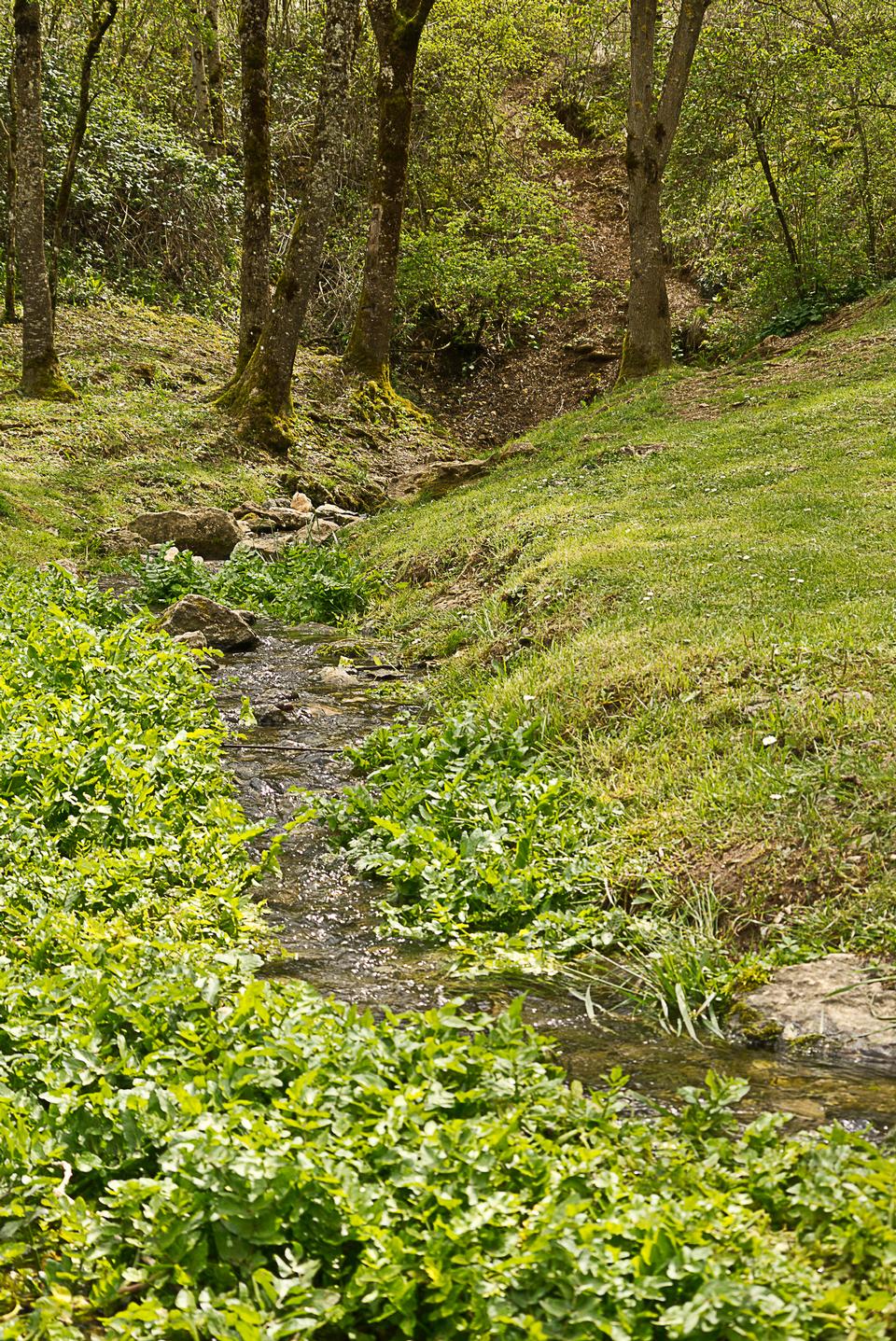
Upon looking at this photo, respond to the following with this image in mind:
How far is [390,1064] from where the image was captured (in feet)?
10.1

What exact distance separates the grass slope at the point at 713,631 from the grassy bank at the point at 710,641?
0.05 ft

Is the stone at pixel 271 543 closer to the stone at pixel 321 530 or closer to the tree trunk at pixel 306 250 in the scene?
the stone at pixel 321 530

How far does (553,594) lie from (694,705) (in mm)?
2656

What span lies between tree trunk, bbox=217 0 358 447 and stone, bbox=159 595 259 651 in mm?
7829

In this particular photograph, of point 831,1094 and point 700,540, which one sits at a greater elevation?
point 700,540

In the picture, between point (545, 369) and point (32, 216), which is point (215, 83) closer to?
point (545, 369)

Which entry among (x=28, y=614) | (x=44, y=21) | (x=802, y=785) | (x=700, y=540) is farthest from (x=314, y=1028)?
(x=44, y=21)

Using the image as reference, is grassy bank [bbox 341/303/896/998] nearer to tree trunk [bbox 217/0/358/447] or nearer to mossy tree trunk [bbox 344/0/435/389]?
tree trunk [bbox 217/0/358/447]

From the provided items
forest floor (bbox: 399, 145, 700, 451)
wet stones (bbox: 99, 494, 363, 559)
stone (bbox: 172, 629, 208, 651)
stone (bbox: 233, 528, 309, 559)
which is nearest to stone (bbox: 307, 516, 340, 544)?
wet stones (bbox: 99, 494, 363, 559)

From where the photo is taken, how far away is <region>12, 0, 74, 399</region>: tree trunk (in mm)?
14156

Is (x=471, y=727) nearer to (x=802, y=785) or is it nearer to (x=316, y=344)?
(x=802, y=785)

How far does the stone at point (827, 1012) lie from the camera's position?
382 centimetres

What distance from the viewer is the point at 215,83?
26.2 meters

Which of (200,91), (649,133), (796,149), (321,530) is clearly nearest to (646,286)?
(649,133)
